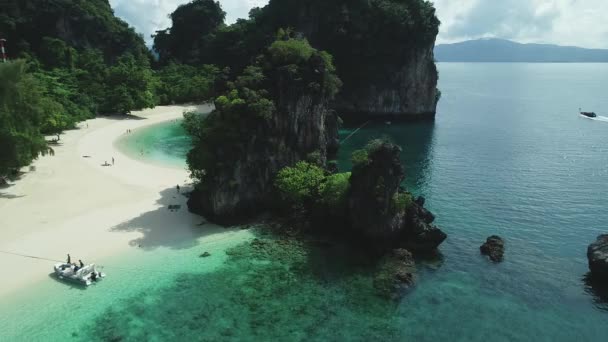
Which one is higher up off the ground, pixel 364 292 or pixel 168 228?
pixel 168 228

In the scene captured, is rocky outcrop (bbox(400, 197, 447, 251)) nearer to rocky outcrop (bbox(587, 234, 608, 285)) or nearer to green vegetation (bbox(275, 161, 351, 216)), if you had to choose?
green vegetation (bbox(275, 161, 351, 216))

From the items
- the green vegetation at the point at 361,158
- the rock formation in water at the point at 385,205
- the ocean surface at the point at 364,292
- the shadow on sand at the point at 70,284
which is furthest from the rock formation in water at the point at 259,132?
the shadow on sand at the point at 70,284

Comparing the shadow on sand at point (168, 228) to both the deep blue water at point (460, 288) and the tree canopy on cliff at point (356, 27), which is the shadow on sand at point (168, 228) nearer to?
the deep blue water at point (460, 288)

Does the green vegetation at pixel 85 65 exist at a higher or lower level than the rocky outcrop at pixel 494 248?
higher

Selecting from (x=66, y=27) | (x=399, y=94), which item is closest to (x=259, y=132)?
(x=399, y=94)

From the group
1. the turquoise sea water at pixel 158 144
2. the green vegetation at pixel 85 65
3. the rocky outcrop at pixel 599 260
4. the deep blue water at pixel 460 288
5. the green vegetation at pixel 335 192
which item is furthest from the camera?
the green vegetation at pixel 85 65

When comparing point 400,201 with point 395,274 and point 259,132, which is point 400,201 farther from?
point 259,132

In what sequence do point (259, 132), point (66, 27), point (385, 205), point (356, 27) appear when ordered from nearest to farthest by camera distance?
1. point (385, 205)
2. point (259, 132)
3. point (356, 27)
4. point (66, 27)
